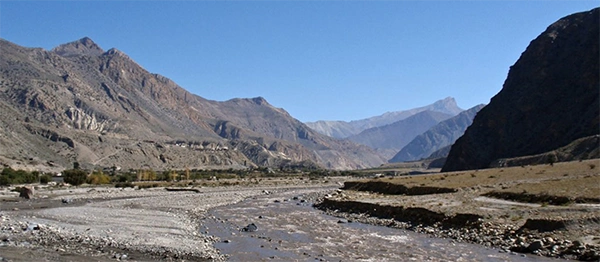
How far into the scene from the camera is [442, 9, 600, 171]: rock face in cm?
8256

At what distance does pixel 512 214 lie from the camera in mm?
25750

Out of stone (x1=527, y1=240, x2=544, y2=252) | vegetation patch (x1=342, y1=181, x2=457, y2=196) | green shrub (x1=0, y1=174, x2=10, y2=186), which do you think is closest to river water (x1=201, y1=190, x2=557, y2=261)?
stone (x1=527, y1=240, x2=544, y2=252)

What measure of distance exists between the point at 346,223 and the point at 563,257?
47.4 ft

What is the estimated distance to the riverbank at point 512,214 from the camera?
20266 millimetres

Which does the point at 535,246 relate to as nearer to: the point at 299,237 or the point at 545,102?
the point at 299,237

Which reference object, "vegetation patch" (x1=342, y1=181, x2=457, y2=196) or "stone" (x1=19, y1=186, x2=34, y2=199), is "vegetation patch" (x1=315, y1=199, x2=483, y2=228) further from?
"stone" (x1=19, y1=186, x2=34, y2=199)

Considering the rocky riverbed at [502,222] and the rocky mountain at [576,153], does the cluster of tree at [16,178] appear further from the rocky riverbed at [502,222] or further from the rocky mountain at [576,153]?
the rocky mountain at [576,153]

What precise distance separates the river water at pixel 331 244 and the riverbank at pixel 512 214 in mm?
1135

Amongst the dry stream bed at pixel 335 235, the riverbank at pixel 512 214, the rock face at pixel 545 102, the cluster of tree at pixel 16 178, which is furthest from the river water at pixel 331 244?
the rock face at pixel 545 102

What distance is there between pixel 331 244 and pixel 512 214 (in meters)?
9.87

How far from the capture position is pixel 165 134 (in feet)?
637

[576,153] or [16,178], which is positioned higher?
[576,153]

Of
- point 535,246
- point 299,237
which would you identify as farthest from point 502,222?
point 299,237

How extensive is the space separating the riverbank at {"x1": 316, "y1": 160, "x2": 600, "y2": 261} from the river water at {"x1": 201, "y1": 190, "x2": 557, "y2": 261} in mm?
1135
